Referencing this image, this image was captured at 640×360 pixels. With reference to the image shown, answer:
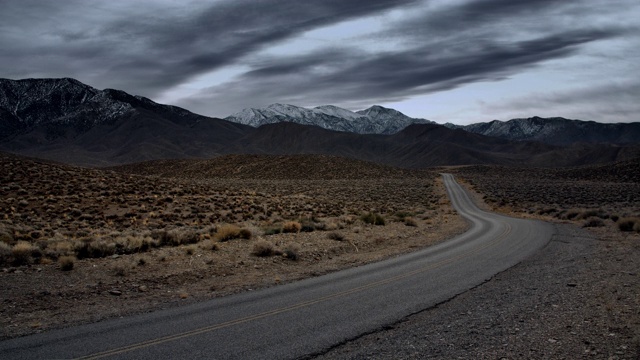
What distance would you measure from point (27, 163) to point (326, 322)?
46.4 m

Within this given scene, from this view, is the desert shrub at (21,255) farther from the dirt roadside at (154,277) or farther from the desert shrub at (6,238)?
the desert shrub at (6,238)

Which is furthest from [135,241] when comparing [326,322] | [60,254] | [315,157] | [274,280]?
[315,157]

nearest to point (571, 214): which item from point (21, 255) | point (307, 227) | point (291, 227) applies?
point (307, 227)

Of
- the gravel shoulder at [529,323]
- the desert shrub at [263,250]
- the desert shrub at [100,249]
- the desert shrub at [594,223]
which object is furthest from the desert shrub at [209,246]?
the desert shrub at [594,223]

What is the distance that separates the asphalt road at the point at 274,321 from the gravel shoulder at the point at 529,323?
540 millimetres

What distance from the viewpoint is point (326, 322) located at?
8656mm

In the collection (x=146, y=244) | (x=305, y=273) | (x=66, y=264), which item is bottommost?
(x=305, y=273)

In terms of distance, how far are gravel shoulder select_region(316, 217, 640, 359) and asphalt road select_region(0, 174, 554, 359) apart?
0.54 metres

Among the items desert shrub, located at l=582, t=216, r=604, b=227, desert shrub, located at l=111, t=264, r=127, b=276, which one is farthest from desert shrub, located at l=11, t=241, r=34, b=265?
desert shrub, located at l=582, t=216, r=604, b=227

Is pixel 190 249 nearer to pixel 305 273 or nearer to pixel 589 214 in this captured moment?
pixel 305 273

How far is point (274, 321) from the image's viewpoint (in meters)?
8.70

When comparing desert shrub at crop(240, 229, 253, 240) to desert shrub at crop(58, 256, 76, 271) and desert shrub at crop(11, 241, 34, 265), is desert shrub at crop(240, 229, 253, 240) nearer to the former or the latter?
desert shrub at crop(58, 256, 76, 271)

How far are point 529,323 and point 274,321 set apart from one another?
4.88m

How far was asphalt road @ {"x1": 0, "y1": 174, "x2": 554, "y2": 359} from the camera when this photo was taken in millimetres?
7250
